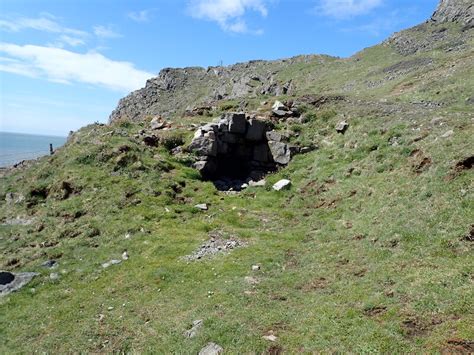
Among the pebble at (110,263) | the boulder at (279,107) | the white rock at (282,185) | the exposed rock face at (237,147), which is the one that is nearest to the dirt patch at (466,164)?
the white rock at (282,185)

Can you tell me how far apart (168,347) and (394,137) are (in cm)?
1981

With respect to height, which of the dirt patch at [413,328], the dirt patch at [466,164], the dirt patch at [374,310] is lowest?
the dirt patch at [374,310]

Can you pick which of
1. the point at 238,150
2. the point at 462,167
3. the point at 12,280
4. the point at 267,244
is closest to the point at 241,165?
the point at 238,150

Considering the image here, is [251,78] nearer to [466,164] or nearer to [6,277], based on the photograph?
[466,164]

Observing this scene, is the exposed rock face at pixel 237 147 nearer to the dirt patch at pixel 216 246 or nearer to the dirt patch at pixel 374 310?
the dirt patch at pixel 216 246

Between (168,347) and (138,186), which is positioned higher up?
(138,186)

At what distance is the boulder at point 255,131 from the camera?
114ft

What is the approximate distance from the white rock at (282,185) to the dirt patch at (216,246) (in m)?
7.40

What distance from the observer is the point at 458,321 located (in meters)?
10.9

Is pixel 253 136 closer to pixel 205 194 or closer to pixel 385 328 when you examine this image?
pixel 205 194

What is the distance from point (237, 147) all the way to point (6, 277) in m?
20.7

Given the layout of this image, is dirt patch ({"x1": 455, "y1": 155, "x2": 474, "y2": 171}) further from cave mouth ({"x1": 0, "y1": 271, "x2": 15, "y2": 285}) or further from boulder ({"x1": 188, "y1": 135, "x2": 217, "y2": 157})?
cave mouth ({"x1": 0, "y1": 271, "x2": 15, "y2": 285})

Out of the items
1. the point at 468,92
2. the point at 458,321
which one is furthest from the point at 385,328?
the point at 468,92

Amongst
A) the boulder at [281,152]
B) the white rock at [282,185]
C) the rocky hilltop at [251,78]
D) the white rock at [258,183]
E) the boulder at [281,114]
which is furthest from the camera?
the rocky hilltop at [251,78]
